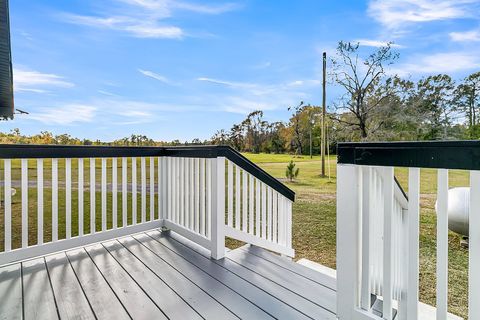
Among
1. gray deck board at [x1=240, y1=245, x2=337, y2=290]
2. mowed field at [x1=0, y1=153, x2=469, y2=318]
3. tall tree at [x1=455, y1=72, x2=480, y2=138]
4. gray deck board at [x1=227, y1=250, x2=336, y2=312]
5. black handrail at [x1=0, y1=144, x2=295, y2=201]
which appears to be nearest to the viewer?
gray deck board at [x1=227, y1=250, x2=336, y2=312]

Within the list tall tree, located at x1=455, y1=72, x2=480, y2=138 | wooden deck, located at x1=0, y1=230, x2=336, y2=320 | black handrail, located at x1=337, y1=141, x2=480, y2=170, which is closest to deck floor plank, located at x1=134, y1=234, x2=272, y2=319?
wooden deck, located at x1=0, y1=230, x2=336, y2=320

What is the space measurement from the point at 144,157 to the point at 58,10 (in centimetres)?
508

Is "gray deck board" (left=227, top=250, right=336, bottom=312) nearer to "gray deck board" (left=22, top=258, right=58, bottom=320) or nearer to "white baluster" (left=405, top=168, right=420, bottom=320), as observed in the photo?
"white baluster" (left=405, top=168, right=420, bottom=320)

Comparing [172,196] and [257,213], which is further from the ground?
[172,196]

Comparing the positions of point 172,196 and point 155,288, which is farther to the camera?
point 172,196

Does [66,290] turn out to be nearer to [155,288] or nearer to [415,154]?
[155,288]

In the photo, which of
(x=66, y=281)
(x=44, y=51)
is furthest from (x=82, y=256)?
(x=44, y=51)

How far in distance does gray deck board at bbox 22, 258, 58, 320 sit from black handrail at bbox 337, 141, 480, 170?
1.86 m

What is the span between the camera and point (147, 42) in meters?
7.58

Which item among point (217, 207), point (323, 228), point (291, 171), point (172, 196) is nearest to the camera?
point (217, 207)

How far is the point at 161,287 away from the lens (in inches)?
72.4

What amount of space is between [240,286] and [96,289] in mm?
997

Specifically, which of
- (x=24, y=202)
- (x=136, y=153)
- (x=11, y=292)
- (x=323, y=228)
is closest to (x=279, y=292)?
(x=11, y=292)

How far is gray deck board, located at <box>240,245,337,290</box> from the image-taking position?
1971 millimetres
